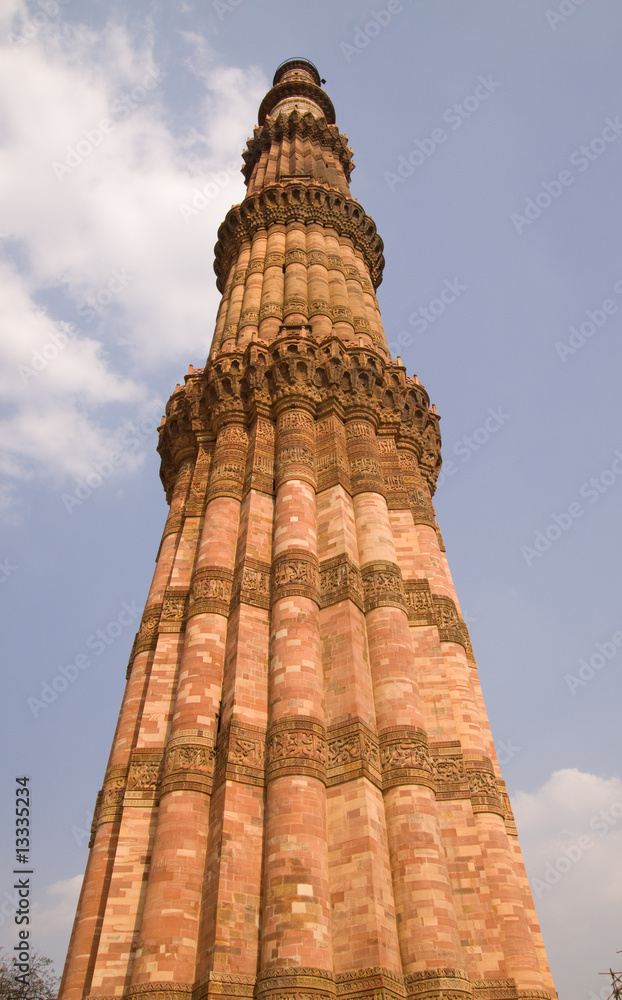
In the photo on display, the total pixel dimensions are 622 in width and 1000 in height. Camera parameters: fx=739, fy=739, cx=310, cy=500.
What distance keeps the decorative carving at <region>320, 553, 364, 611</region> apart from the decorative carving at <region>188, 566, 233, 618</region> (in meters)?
1.71

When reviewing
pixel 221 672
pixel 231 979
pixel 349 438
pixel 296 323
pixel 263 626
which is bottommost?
pixel 231 979

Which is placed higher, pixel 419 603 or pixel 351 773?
pixel 419 603

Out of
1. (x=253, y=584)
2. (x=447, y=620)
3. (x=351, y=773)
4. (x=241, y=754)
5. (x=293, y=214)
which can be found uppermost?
(x=293, y=214)

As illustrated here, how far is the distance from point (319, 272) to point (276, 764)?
1566 centimetres

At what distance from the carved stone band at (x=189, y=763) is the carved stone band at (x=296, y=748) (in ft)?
2.96

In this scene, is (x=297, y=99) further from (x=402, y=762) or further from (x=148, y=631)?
(x=402, y=762)

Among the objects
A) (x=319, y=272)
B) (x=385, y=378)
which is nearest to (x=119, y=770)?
(x=385, y=378)

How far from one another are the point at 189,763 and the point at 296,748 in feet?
5.22

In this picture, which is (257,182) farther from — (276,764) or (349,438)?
(276,764)

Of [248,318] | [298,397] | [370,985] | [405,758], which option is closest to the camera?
[370,985]

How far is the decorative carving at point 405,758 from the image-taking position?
1038 centimetres

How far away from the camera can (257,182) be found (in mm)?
26844

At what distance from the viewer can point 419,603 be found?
13.9m

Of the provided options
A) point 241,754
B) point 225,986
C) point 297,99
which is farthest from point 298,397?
point 297,99
